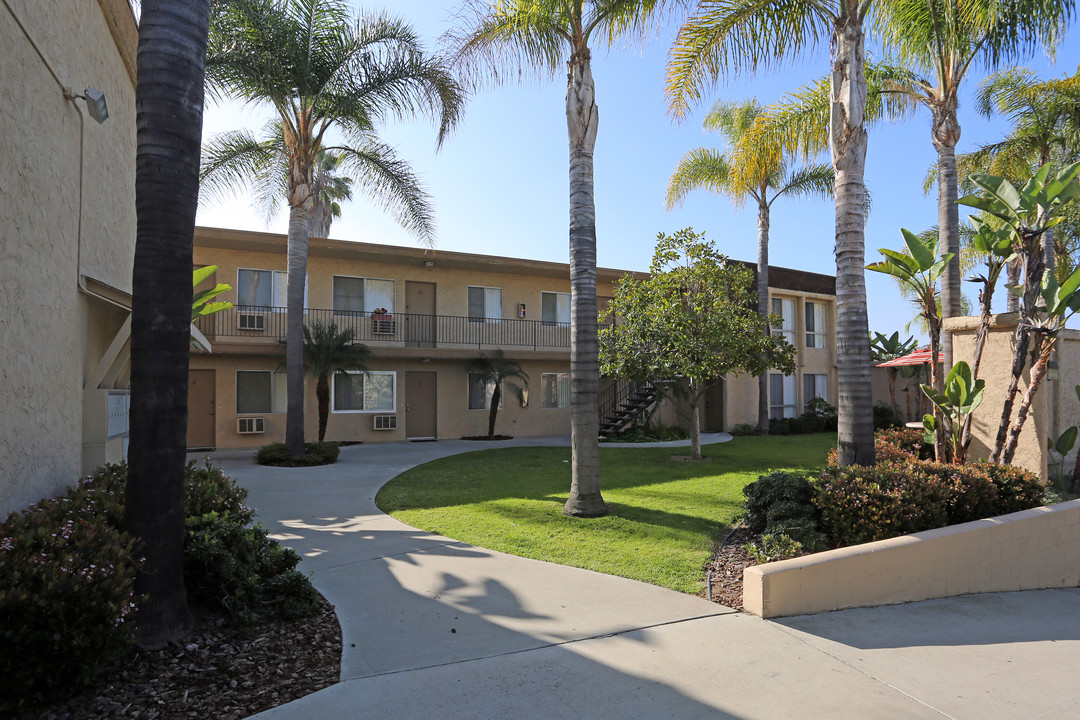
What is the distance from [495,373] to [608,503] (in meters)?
10.9

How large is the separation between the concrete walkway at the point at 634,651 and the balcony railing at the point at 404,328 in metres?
12.0

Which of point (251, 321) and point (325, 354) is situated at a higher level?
point (251, 321)

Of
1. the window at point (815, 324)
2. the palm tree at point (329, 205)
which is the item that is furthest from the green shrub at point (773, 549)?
the palm tree at point (329, 205)

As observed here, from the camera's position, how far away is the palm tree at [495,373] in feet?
63.8

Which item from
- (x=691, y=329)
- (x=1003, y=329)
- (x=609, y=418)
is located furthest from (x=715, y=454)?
(x=1003, y=329)

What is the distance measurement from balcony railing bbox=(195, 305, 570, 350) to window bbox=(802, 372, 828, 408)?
10104 mm

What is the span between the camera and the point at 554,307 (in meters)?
22.1

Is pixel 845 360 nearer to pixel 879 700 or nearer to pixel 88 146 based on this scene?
pixel 879 700

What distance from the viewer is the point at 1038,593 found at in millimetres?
6965

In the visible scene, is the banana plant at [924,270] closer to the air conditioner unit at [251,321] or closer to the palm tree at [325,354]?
the palm tree at [325,354]

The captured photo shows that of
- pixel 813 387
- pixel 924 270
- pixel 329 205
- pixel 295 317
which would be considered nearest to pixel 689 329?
pixel 924 270

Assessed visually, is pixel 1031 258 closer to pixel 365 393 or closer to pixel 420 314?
pixel 420 314

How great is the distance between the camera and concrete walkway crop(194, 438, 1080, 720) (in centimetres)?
360

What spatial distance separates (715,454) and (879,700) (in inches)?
469
